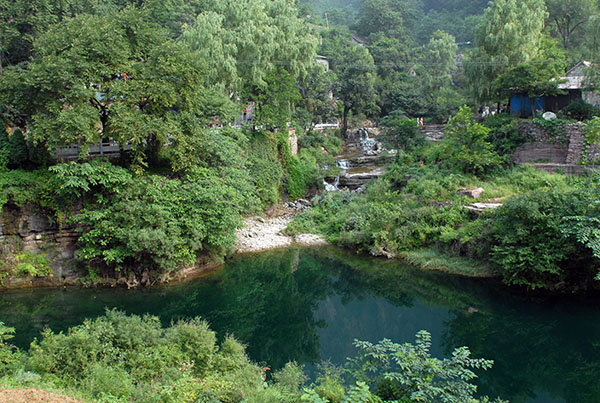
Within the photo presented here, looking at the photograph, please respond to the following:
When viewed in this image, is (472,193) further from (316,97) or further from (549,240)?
(316,97)

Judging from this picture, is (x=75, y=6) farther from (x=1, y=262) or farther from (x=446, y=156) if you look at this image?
(x=446, y=156)

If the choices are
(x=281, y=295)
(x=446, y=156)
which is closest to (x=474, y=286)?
(x=281, y=295)

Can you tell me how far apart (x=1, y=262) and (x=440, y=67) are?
135 feet

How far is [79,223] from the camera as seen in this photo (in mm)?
16703

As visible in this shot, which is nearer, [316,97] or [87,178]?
[87,178]

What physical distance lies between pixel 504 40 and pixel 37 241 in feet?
85.3

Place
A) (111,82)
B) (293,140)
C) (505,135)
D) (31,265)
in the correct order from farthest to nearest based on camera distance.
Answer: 1. (293,140)
2. (505,135)
3. (111,82)
4. (31,265)

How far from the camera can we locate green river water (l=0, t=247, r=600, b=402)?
41.6 ft

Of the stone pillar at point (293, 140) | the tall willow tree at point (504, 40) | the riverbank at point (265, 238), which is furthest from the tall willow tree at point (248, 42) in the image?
the tall willow tree at point (504, 40)

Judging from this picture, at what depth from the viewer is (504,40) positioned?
26438 mm

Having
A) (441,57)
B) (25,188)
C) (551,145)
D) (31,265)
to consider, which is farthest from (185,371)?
(441,57)

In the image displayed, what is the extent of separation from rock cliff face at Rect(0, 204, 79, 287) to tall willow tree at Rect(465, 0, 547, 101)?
23696mm

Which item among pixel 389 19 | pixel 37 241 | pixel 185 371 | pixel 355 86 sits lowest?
pixel 185 371

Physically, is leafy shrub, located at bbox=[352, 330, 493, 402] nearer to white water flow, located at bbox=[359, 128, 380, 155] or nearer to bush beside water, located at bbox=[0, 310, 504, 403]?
bush beside water, located at bbox=[0, 310, 504, 403]
